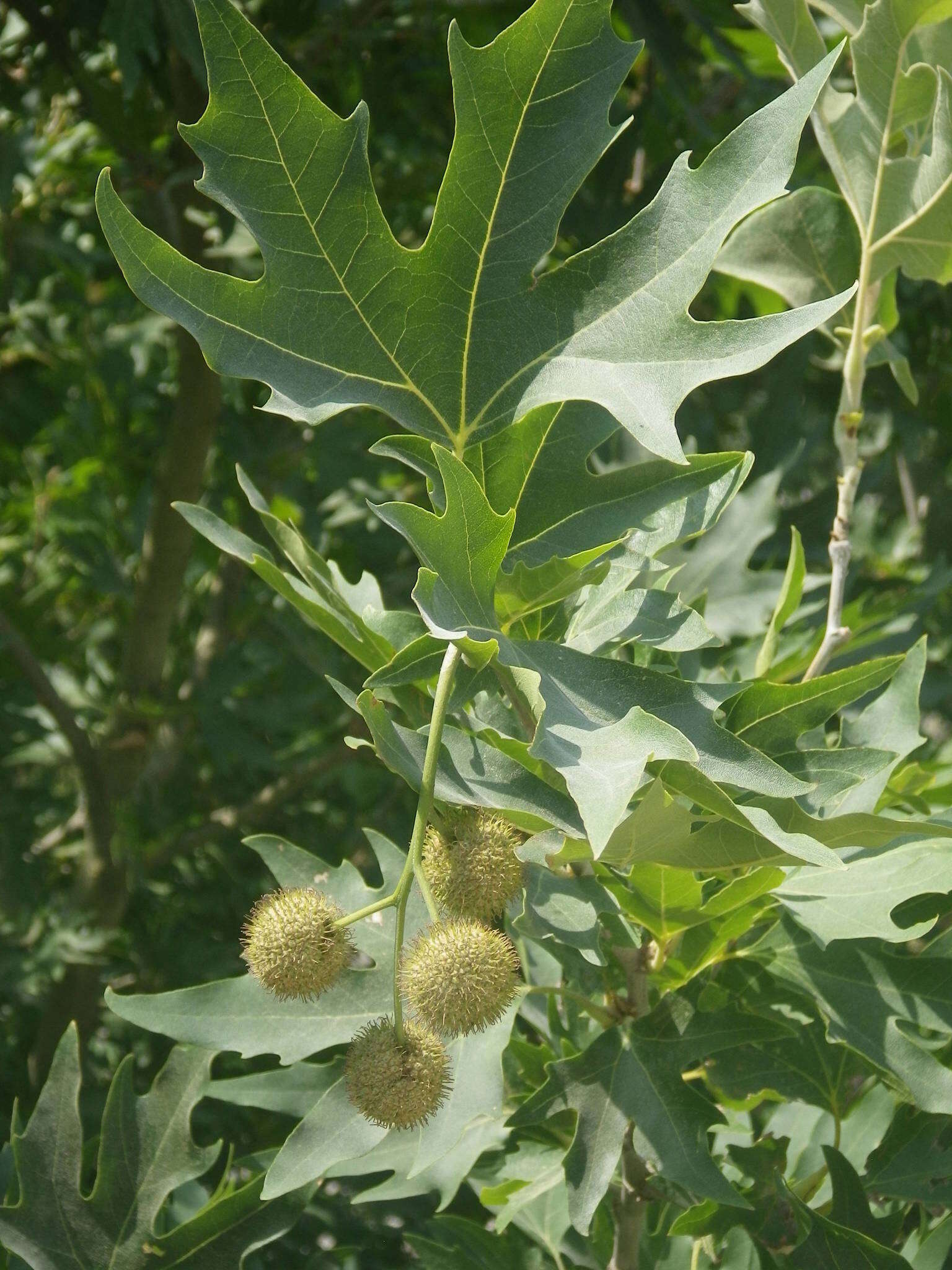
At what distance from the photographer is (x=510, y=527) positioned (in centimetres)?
102

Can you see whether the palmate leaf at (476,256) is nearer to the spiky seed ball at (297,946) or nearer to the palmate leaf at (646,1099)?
the spiky seed ball at (297,946)

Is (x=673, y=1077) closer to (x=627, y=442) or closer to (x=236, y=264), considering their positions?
(x=627, y=442)

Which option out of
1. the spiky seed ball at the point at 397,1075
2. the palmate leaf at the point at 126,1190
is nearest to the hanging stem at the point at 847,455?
the spiky seed ball at the point at 397,1075

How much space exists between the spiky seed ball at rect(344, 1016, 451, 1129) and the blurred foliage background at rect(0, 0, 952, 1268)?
107 centimetres

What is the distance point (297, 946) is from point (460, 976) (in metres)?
0.15

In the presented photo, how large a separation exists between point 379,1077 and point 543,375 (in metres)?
0.63

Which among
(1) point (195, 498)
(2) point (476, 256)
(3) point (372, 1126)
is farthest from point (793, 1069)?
(1) point (195, 498)

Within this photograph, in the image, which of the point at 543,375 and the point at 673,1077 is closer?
the point at 543,375

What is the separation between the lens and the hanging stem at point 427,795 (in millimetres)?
999

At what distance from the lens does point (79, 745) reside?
244 centimetres

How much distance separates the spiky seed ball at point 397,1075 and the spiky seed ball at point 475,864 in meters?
0.12

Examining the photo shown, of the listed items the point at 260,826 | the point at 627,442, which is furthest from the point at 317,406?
the point at 260,826

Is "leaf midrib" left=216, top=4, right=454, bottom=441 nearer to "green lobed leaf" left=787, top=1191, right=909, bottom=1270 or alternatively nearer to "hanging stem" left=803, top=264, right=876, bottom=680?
"hanging stem" left=803, top=264, right=876, bottom=680

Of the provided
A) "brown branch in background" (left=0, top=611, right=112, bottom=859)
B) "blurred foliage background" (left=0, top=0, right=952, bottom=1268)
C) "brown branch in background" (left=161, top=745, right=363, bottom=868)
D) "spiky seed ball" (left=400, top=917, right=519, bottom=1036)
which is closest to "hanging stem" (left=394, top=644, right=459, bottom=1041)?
"spiky seed ball" (left=400, top=917, right=519, bottom=1036)
